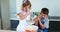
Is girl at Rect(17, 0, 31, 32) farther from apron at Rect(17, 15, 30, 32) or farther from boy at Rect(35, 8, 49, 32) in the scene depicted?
boy at Rect(35, 8, 49, 32)

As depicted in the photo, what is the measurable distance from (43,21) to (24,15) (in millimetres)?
198

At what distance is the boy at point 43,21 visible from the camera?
108cm

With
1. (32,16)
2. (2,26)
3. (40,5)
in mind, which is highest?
(40,5)

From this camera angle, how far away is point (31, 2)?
109 centimetres

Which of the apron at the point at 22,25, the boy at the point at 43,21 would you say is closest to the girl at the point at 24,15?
the apron at the point at 22,25

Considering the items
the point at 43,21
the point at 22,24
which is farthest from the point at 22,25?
the point at 43,21

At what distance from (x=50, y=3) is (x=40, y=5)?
10cm

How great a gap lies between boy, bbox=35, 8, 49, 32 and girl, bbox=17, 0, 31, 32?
0.11 m

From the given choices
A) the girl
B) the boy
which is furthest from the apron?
the boy

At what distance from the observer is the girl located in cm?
110

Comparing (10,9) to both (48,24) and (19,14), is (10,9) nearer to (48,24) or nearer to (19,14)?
(19,14)

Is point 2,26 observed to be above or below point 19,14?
below

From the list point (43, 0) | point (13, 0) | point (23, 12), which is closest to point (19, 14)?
point (23, 12)

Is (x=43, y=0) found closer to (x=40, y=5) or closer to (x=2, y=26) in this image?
(x=40, y=5)
